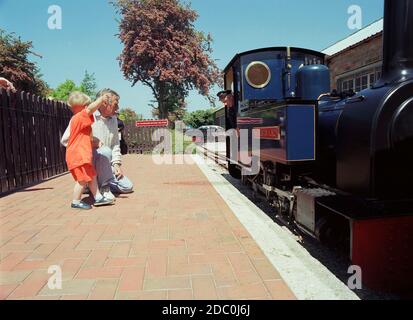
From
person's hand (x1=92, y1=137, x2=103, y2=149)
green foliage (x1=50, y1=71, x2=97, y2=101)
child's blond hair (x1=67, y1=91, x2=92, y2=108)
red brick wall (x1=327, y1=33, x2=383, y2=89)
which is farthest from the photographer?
green foliage (x1=50, y1=71, x2=97, y2=101)

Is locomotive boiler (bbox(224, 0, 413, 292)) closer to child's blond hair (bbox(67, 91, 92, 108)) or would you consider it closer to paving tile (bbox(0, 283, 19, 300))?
paving tile (bbox(0, 283, 19, 300))

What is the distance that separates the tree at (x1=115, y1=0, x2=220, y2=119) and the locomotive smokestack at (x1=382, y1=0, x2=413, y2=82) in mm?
24435

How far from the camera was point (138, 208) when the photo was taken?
545cm

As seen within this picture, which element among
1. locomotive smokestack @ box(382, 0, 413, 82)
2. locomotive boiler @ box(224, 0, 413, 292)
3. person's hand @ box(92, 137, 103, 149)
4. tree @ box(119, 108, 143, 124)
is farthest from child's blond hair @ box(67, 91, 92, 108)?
tree @ box(119, 108, 143, 124)

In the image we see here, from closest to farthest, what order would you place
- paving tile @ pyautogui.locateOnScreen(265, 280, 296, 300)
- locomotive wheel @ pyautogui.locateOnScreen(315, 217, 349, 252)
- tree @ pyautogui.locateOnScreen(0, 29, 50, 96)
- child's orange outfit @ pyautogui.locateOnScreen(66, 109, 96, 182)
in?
paving tile @ pyautogui.locateOnScreen(265, 280, 296, 300), locomotive wheel @ pyautogui.locateOnScreen(315, 217, 349, 252), child's orange outfit @ pyautogui.locateOnScreen(66, 109, 96, 182), tree @ pyautogui.locateOnScreen(0, 29, 50, 96)

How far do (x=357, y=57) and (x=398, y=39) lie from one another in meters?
8.98

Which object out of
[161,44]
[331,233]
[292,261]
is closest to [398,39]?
[331,233]

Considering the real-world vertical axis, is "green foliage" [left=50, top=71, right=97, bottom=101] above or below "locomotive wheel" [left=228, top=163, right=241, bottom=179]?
above

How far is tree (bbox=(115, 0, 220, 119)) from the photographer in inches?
1034

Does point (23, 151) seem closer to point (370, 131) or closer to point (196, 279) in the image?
point (196, 279)

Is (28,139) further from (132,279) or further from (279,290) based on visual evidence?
(279,290)

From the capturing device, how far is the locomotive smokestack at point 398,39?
2.68m

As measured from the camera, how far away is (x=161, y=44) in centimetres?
2686

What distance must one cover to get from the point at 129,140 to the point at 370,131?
57.0ft
